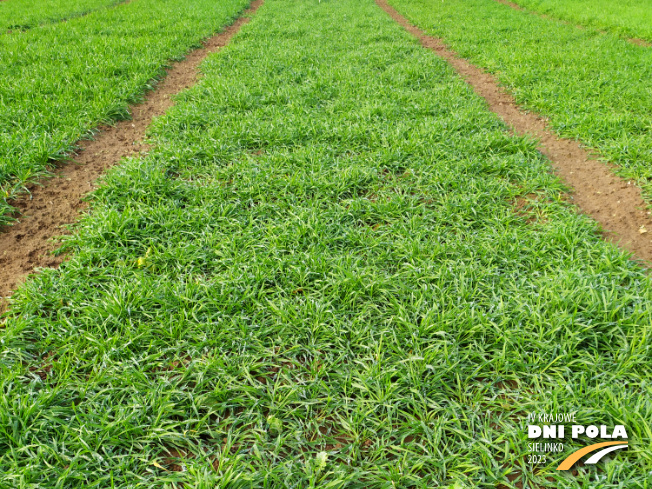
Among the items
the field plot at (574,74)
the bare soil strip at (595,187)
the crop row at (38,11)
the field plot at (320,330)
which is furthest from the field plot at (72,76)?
the field plot at (574,74)

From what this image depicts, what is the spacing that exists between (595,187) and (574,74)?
3.71 meters

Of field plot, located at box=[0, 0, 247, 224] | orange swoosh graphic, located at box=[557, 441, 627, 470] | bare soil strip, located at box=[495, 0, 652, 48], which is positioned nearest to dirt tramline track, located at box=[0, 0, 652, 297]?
field plot, located at box=[0, 0, 247, 224]

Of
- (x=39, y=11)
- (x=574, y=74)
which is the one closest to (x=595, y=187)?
(x=574, y=74)

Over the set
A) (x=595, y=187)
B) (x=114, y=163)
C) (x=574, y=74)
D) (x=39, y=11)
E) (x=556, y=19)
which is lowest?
(x=595, y=187)

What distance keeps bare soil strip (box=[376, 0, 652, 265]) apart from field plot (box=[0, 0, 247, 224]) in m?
4.87

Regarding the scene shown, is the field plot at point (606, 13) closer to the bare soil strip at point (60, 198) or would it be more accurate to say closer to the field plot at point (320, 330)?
the field plot at point (320, 330)

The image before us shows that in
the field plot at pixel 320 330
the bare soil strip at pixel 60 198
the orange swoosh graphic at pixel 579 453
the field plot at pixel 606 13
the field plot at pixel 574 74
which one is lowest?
the orange swoosh graphic at pixel 579 453

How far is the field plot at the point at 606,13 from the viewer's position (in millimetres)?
8773

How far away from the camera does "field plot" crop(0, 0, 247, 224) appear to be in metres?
3.62

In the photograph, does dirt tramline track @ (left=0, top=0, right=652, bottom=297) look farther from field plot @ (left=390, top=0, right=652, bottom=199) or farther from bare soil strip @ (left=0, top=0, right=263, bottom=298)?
field plot @ (left=390, top=0, right=652, bottom=199)

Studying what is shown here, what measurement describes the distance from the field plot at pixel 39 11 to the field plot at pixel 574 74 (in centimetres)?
950

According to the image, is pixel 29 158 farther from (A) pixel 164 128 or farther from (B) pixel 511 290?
(B) pixel 511 290

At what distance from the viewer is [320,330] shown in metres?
2.18

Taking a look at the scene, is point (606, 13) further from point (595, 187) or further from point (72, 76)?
point (72, 76)
